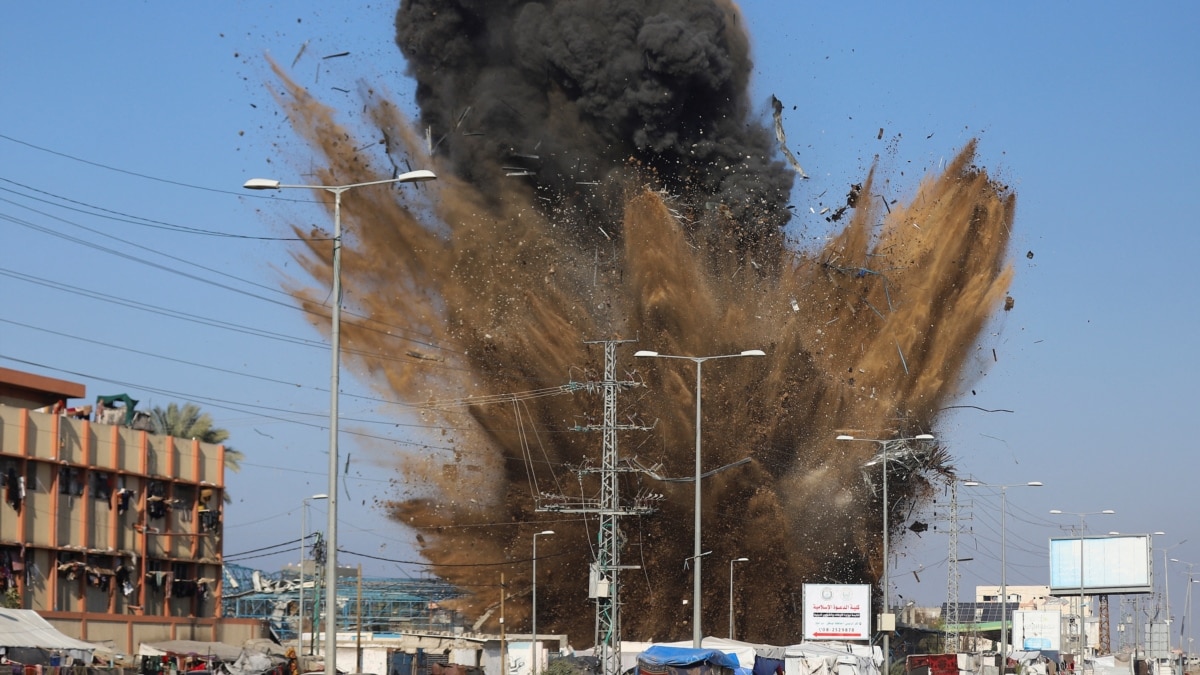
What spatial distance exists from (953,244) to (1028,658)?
22318mm

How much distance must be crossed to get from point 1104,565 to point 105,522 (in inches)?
2248

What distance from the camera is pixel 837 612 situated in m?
59.7

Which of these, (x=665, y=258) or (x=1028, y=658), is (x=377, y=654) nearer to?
(x=665, y=258)

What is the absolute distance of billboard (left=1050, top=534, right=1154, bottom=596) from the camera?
89312 mm

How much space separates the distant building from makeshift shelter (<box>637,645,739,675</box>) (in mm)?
17722

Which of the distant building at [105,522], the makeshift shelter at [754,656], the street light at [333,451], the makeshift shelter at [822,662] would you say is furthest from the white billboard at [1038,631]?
the street light at [333,451]

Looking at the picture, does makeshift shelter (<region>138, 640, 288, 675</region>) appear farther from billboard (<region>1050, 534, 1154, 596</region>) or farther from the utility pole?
billboard (<region>1050, 534, 1154, 596</region>)

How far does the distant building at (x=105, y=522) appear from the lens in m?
49.6

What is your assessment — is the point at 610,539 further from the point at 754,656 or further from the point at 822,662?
the point at 822,662

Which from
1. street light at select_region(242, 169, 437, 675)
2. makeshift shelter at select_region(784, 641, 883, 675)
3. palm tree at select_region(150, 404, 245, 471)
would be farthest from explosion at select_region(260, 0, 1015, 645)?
street light at select_region(242, 169, 437, 675)

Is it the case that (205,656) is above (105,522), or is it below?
below

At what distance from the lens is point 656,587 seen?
9000 centimetres

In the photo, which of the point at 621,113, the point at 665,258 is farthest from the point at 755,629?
the point at 621,113

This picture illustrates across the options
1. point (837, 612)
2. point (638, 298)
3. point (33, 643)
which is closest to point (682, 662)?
point (837, 612)
